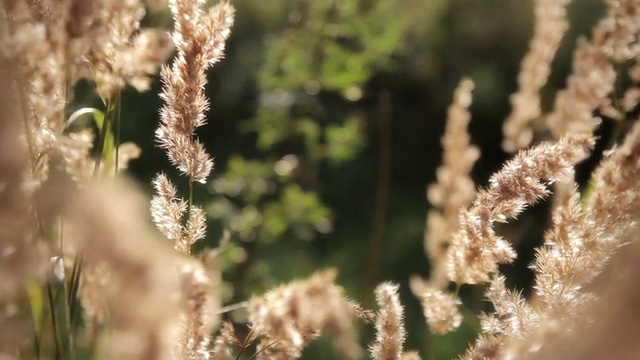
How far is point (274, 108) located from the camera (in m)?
1.32

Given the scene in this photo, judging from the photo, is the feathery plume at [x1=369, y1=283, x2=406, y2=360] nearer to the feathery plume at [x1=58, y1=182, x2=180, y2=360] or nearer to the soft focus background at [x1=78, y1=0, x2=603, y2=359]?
the feathery plume at [x1=58, y1=182, x2=180, y2=360]

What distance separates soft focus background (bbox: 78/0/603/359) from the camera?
4.47ft

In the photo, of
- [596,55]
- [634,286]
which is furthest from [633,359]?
Result: [596,55]

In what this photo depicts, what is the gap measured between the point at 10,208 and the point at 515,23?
1836 mm

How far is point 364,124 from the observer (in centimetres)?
183

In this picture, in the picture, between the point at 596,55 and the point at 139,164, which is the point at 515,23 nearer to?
the point at 139,164

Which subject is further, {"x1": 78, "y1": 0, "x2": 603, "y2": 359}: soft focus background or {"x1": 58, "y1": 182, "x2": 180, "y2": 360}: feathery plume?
{"x1": 78, "y1": 0, "x2": 603, "y2": 359}: soft focus background

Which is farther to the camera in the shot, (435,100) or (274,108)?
(435,100)

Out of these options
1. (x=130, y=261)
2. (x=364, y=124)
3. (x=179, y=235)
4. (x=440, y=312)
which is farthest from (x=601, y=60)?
(x=364, y=124)

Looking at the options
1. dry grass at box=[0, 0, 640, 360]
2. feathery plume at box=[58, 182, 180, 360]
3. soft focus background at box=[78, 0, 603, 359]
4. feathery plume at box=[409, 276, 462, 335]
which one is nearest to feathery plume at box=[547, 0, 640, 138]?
dry grass at box=[0, 0, 640, 360]

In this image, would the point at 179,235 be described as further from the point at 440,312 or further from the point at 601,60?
the point at 601,60

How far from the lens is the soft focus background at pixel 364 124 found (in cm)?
136

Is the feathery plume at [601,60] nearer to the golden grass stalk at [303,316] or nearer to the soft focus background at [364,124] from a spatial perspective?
the golden grass stalk at [303,316]

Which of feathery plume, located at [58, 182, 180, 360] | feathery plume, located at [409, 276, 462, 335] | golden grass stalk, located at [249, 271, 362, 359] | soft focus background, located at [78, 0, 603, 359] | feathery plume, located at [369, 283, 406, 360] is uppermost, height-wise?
soft focus background, located at [78, 0, 603, 359]
